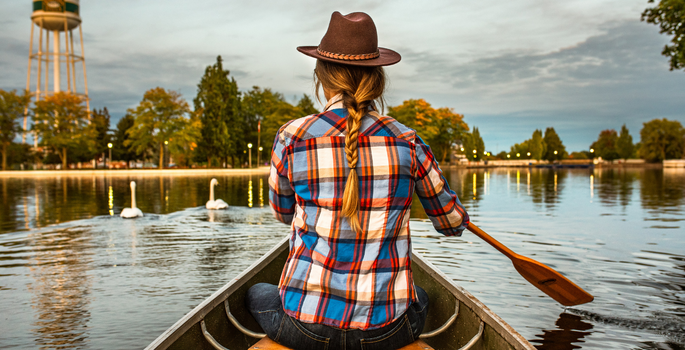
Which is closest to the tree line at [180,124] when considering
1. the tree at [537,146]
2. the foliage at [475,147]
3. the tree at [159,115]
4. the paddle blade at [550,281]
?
the tree at [159,115]

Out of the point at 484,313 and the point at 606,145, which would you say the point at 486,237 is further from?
the point at 606,145

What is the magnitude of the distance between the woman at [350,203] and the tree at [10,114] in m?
61.1

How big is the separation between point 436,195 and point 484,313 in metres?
0.92

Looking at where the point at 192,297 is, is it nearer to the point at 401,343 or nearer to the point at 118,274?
the point at 118,274

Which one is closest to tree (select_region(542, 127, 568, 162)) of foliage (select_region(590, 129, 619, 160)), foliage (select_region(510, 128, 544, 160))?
foliage (select_region(510, 128, 544, 160))

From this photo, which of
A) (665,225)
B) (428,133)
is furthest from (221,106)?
(665,225)

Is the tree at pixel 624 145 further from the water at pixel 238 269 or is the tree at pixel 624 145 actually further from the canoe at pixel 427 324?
the canoe at pixel 427 324

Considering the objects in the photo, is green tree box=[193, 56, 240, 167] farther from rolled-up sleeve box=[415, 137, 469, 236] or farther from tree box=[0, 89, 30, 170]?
rolled-up sleeve box=[415, 137, 469, 236]

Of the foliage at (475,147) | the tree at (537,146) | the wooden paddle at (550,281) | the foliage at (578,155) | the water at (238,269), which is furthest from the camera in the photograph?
the foliage at (578,155)

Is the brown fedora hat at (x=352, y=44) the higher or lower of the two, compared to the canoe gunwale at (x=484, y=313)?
higher

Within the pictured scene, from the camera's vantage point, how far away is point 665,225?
12.0m

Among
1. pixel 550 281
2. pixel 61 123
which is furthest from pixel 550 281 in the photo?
pixel 61 123

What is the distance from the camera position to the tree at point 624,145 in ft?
363

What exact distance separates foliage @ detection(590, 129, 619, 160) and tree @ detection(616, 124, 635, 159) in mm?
1214
